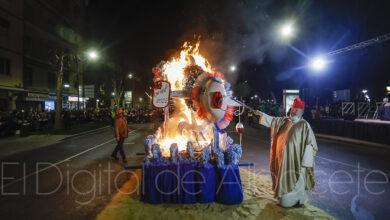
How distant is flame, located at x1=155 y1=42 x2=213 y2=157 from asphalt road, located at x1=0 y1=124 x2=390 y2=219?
180 cm

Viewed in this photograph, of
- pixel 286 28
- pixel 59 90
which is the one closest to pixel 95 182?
pixel 286 28

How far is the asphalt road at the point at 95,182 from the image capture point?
4.43 meters

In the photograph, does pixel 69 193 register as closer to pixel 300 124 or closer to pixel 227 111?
pixel 227 111

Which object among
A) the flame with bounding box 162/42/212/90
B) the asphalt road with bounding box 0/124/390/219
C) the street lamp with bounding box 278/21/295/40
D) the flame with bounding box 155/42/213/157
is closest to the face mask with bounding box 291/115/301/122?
the flame with bounding box 155/42/213/157

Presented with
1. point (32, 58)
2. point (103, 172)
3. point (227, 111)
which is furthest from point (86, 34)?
point (227, 111)

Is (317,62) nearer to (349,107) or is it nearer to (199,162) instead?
(349,107)

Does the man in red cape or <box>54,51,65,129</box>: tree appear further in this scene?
<box>54,51,65,129</box>: tree

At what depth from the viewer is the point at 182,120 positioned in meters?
5.39

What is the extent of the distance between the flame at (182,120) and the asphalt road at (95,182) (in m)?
1.80

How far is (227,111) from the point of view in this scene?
446cm

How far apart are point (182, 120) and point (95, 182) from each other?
302 centimetres

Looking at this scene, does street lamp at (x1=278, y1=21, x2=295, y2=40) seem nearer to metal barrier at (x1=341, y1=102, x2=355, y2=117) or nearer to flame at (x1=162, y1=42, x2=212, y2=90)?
metal barrier at (x1=341, y1=102, x2=355, y2=117)

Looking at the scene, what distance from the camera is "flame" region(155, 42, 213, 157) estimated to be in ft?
17.0

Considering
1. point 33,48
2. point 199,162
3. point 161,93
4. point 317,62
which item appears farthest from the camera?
point 33,48
